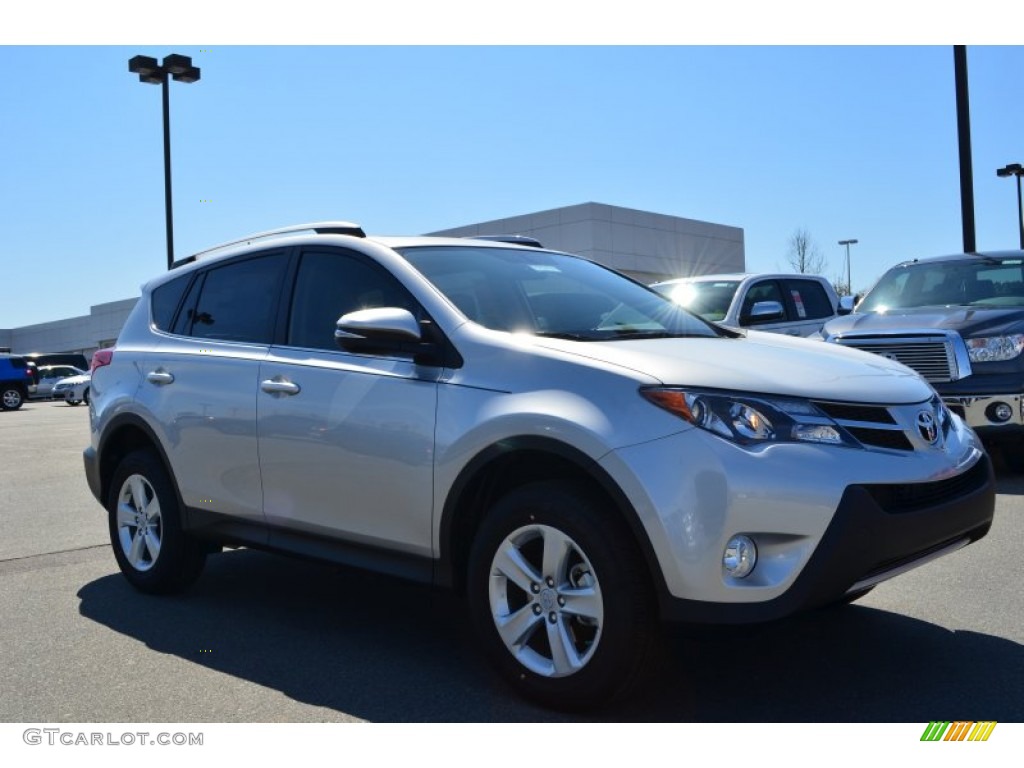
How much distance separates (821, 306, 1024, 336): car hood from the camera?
836cm

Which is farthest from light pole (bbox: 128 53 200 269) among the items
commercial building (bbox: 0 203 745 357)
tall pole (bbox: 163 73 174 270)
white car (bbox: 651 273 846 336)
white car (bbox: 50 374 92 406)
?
white car (bbox: 50 374 92 406)

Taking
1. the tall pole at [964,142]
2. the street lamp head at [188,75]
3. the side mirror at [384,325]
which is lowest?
the side mirror at [384,325]

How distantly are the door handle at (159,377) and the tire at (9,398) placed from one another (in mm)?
34308

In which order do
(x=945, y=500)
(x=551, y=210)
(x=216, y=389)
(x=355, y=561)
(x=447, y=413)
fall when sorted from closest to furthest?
(x=945, y=500) < (x=447, y=413) < (x=355, y=561) < (x=216, y=389) < (x=551, y=210)

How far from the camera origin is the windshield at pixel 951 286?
30.2ft

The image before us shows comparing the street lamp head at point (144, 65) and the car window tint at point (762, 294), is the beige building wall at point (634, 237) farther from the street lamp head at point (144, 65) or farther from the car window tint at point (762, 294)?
the car window tint at point (762, 294)

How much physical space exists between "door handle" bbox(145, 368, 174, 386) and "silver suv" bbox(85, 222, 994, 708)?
4 centimetres

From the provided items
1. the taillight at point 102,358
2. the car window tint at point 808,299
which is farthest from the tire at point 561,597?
the car window tint at point 808,299

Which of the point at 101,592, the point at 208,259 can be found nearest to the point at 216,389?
the point at 208,259

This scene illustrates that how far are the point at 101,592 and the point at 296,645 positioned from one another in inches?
68.5

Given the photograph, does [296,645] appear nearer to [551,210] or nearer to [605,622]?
[605,622]

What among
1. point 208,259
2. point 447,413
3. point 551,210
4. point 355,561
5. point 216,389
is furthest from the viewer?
point 551,210

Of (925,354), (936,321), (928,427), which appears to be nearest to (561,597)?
(928,427)

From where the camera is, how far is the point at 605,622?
135 inches
